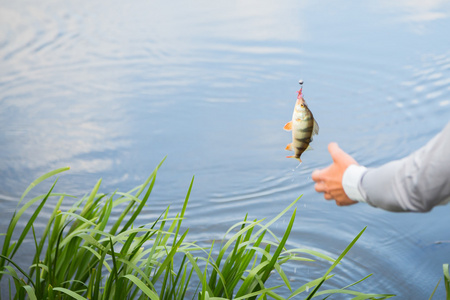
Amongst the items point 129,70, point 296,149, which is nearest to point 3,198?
point 129,70

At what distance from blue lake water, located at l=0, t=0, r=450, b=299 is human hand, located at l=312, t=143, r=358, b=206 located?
0.92 m

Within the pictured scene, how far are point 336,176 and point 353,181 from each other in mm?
58

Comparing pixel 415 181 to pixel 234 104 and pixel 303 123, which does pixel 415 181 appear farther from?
→ pixel 234 104

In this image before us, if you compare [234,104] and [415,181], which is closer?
[415,181]

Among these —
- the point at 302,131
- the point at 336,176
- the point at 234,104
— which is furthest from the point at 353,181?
the point at 234,104

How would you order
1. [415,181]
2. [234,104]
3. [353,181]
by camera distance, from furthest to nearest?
[234,104], [353,181], [415,181]

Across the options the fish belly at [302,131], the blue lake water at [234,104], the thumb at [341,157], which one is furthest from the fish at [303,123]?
the blue lake water at [234,104]

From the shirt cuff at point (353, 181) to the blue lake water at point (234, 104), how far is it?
0.97 meters

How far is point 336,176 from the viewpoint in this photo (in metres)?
1.45

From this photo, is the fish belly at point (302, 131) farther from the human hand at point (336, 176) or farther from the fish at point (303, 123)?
the human hand at point (336, 176)

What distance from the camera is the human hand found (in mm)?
1438

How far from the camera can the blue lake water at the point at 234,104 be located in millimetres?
2838

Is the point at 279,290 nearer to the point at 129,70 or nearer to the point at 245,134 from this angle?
the point at 245,134

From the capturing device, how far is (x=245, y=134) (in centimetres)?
367
